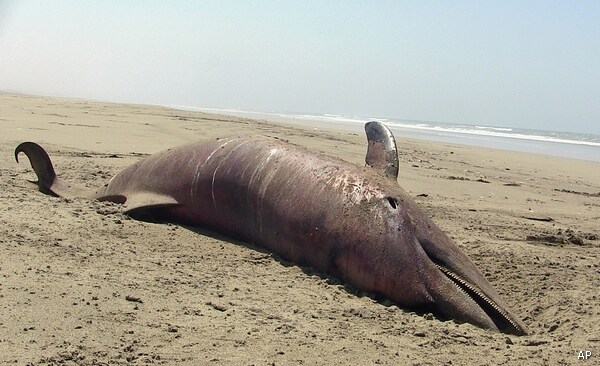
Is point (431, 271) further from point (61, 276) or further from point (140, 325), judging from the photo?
point (61, 276)

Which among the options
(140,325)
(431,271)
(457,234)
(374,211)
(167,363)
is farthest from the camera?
(457,234)

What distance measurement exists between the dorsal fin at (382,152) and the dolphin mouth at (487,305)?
98 cm

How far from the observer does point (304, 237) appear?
12.5ft

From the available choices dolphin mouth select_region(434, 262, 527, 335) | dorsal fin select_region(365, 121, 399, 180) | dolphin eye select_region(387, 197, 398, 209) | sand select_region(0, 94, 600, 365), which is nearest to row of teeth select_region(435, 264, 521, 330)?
dolphin mouth select_region(434, 262, 527, 335)

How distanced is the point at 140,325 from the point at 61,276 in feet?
2.28

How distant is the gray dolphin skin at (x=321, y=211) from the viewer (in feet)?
10.8

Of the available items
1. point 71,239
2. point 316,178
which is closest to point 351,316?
point 316,178

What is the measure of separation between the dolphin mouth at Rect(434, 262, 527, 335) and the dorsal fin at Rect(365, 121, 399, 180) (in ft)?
3.22

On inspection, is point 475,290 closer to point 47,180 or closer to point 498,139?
point 47,180

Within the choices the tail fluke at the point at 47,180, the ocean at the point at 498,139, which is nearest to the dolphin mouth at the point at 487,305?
the tail fluke at the point at 47,180

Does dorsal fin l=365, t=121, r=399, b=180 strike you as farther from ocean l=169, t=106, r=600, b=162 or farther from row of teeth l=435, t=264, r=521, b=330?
ocean l=169, t=106, r=600, b=162

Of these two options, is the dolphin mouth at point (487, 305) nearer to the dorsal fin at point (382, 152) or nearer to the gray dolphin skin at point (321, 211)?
the gray dolphin skin at point (321, 211)

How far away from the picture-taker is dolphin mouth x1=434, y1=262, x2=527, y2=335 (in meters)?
3.08

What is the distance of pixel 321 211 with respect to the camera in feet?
12.3
